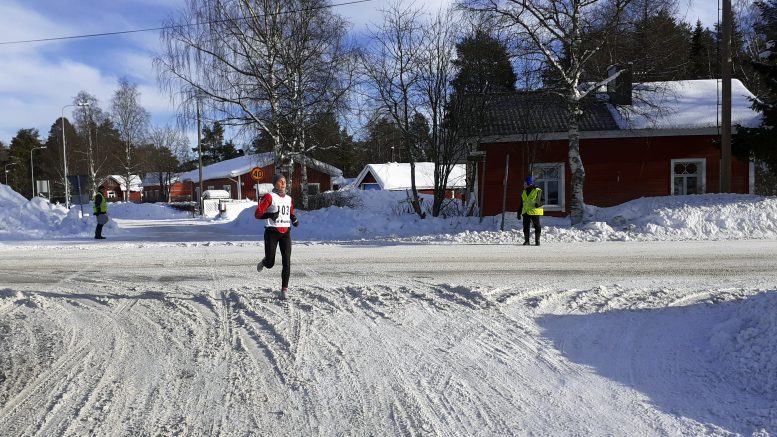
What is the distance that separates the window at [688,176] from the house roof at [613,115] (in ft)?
4.96

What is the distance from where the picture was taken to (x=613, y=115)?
22.5 m

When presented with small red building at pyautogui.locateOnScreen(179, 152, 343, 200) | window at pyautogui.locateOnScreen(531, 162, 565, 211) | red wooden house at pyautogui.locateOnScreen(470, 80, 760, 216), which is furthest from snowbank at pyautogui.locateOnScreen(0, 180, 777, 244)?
small red building at pyautogui.locateOnScreen(179, 152, 343, 200)

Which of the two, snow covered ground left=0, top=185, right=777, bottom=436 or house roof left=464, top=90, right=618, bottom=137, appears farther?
house roof left=464, top=90, right=618, bottom=137

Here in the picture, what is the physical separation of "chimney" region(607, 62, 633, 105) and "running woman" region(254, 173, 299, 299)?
40.7 feet

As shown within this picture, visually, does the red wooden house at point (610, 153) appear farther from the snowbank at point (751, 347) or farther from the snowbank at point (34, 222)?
the snowbank at point (751, 347)

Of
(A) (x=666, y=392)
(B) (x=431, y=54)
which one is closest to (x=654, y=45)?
(B) (x=431, y=54)

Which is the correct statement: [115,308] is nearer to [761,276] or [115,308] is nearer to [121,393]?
[121,393]

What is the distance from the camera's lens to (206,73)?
22406 millimetres

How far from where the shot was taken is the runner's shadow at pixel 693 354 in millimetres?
4340

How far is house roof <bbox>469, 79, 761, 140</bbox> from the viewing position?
821 inches

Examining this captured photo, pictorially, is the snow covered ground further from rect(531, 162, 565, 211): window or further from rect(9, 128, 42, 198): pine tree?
rect(9, 128, 42, 198): pine tree

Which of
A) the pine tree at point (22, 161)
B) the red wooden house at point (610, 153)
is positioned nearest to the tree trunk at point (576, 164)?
the red wooden house at point (610, 153)

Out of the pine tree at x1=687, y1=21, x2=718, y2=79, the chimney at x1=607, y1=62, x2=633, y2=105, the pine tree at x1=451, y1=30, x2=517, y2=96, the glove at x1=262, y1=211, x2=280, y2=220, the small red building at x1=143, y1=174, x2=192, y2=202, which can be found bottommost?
the glove at x1=262, y1=211, x2=280, y2=220

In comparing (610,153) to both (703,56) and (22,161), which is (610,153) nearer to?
(703,56)
